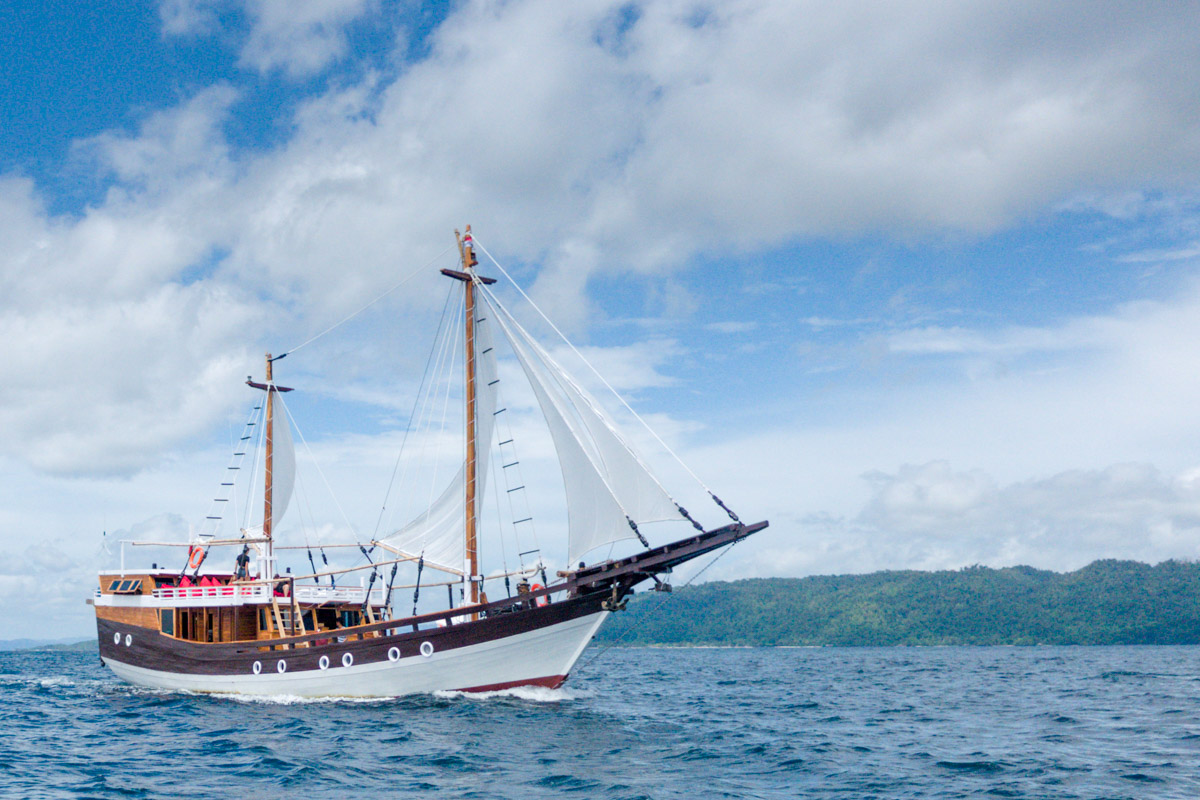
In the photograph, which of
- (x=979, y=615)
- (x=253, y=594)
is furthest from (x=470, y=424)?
(x=979, y=615)

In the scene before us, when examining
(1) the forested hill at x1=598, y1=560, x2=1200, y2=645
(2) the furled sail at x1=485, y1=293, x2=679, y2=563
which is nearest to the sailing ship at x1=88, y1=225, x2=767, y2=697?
(2) the furled sail at x1=485, y1=293, x2=679, y2=563

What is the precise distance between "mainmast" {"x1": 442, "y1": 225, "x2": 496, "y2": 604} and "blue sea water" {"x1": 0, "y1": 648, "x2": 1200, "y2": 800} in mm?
5169

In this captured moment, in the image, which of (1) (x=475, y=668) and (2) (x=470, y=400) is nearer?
(1) (x=475, y=668)

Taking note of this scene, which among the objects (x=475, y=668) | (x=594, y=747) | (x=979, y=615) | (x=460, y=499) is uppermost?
(x=460, y=499)

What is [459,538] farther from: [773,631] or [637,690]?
[773,631]

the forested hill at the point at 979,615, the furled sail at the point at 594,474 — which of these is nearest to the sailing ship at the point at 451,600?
the furled sail at the point at 594,474

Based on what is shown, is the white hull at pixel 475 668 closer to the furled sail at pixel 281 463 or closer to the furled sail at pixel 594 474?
the furled sail at pixel 594 474

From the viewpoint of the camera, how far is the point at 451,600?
34.7 metres

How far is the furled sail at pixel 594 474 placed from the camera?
2909 cm

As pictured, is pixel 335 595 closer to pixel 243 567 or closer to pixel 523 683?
pixel 243 567

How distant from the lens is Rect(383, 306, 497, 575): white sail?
115 ft

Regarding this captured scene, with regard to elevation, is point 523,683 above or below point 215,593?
below

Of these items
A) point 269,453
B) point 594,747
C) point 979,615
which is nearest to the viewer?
point 594,747

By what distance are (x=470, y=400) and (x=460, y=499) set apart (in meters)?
4.02
